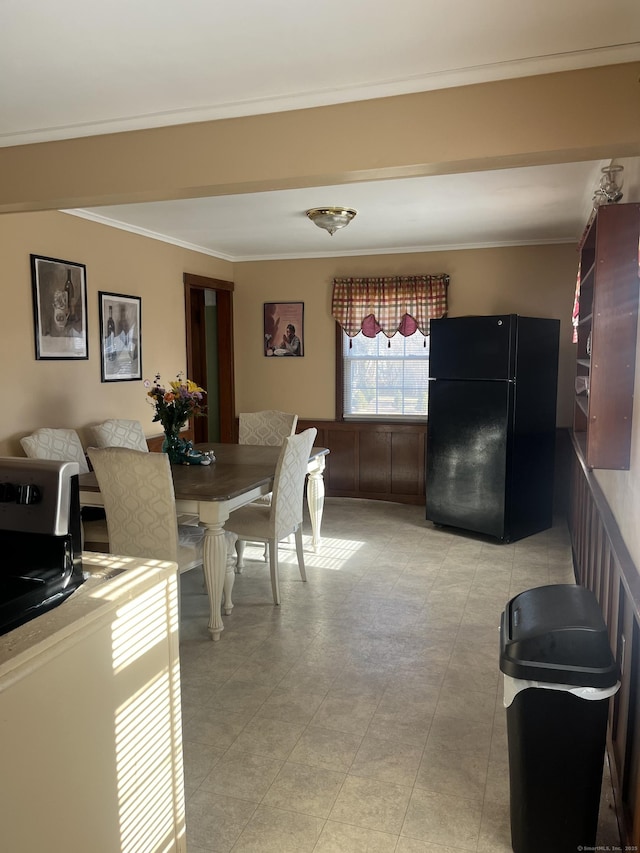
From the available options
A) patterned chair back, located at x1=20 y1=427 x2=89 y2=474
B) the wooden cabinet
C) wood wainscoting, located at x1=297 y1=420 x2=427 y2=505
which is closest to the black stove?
the wooden cabinet

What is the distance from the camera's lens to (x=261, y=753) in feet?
7.75

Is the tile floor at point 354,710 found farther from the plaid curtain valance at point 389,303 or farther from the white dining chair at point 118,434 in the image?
the plaid curtain valance at point 389,303

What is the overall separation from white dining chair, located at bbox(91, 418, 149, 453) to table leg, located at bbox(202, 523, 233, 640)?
1.18 metres

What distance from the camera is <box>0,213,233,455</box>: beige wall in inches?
152

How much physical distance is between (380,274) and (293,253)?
875 mm

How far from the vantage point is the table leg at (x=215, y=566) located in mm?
3211

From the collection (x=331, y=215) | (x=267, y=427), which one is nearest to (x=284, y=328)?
(x=267, y=427)

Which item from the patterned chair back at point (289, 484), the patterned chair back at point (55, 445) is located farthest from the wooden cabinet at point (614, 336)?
the patterned chair back at point (55, 445)

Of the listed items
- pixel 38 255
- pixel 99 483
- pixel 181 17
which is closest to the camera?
pixel 181 17

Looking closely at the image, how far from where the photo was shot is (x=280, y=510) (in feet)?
12.0

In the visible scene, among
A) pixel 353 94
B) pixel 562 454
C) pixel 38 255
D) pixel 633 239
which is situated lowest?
pixel 562 454

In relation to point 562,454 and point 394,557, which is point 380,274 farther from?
point 394,557

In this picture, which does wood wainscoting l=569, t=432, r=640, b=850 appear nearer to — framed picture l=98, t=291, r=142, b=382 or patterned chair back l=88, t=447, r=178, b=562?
patterned chair back l=88, t=447, r=178, b=562

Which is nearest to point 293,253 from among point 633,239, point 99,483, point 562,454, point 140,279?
point 140,279
